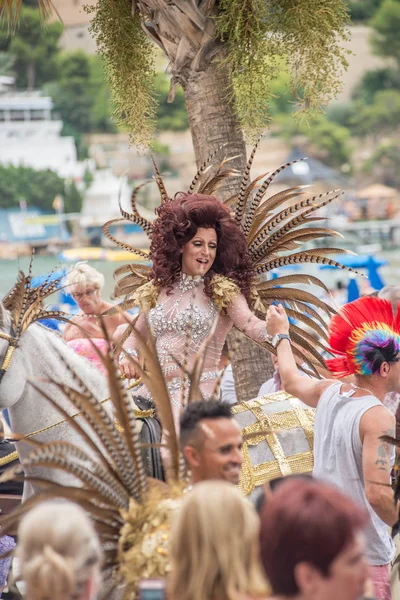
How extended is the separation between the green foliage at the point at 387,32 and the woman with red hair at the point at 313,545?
111 m

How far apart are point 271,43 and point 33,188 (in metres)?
87.0

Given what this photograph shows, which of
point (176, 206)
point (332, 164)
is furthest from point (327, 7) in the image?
point (332, 164)

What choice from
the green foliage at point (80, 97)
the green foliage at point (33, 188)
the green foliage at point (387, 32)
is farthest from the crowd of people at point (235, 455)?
the green foliage at point (387, 32)

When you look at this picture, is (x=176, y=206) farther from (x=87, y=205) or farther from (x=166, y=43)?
(x=87, y=205)

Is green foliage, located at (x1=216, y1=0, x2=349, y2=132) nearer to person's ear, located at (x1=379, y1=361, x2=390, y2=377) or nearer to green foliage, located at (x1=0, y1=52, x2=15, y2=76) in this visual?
person's ear, located at (x1=379, y1=361, x2=390, y2=377)

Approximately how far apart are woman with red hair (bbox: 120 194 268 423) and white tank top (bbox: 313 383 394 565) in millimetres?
790

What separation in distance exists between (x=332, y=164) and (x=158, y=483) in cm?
9593

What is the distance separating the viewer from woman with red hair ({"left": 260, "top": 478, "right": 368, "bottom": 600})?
235 cm

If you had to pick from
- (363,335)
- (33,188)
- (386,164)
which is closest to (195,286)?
(363,335)

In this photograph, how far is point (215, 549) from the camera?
2473 mm

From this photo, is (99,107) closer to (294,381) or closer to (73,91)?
(73,91)

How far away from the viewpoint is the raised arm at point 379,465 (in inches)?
152

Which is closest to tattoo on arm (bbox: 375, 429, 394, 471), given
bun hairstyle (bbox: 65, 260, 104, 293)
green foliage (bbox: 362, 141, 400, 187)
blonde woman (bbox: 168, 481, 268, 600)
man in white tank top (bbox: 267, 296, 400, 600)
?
man in white tank top (bbox: 267, 296, 400, 600)

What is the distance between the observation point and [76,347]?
6.99 m
